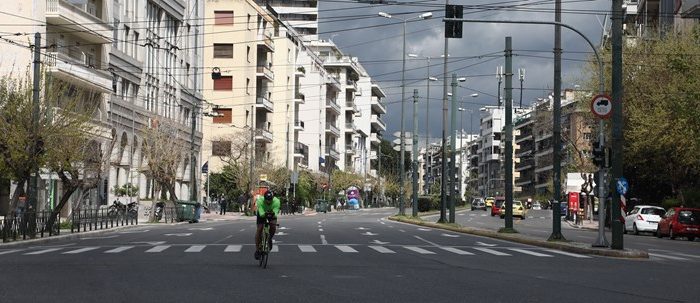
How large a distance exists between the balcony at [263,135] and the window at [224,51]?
787 centimetres

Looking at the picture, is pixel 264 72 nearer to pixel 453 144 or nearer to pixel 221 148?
pixel 221 148

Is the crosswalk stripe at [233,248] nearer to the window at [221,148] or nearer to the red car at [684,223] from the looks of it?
the red car at [684,223]

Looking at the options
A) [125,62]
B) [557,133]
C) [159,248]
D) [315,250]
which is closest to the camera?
[315,250]

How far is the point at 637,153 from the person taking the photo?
1940 inches

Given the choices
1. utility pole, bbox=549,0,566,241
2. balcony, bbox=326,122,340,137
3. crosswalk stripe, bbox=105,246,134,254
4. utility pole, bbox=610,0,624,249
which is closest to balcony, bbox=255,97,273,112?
balcony, bbox=326,122,340,137

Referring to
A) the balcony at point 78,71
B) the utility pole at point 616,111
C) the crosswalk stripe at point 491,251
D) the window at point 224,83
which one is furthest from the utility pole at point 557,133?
the window at point 224,83

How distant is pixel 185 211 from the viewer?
56.7 metres

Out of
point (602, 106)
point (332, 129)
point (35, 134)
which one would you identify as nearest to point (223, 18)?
point (332, 129)

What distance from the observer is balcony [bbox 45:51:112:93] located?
44.7 meters

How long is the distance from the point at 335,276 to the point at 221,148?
72222 millimetres

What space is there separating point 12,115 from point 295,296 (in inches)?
910

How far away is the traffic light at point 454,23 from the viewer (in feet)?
80.4

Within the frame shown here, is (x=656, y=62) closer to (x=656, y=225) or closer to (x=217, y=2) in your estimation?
(x=656, y=225)

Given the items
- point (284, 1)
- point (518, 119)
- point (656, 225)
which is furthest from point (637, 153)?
point (518, 119)
